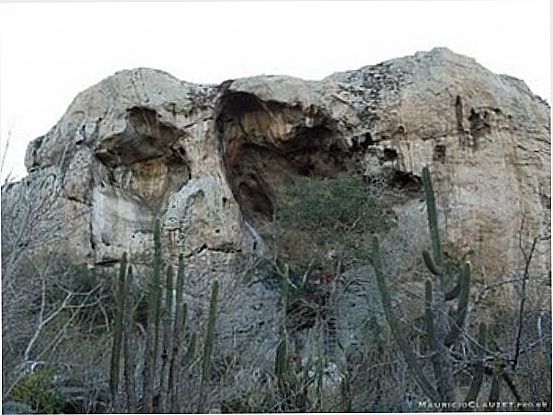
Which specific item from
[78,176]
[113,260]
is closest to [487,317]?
[113,260]

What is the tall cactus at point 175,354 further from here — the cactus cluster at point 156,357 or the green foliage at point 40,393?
the green foliage at point 40,393

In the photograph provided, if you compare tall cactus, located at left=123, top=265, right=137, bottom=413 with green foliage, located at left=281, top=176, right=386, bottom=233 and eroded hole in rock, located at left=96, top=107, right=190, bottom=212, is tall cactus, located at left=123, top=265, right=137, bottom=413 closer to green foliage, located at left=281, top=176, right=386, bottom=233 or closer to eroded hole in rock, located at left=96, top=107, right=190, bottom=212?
green foliage, located at left=281, top=176, right=386, bottom=233

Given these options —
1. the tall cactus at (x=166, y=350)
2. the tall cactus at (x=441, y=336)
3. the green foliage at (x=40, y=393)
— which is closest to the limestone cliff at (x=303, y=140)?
the tall cactus at (x=166, y=350)

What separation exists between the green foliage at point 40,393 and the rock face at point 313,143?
15.6ft

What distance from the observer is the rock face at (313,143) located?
10750mm

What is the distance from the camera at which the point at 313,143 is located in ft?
39.2

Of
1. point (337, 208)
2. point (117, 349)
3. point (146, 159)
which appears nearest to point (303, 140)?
point (337, 208)

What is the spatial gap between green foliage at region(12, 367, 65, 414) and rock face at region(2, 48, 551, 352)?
15.6 ft

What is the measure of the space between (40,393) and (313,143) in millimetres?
7156

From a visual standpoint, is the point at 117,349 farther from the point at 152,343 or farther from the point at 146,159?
the point at 146,159

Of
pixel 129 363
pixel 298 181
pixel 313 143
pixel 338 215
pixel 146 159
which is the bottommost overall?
pixel 129 363

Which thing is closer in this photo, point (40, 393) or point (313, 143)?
point (40, 393)

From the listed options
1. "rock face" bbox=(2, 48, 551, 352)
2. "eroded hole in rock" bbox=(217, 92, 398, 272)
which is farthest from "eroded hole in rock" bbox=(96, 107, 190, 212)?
"eroded hole in rock" bbox=(217, 92, 398, 272)

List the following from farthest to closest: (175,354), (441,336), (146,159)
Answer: (146,159), (175,354), (441,336)
